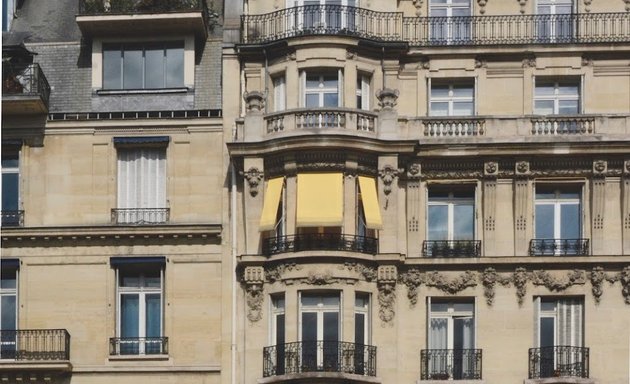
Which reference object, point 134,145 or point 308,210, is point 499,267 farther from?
point 134,145

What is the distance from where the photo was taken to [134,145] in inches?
1583

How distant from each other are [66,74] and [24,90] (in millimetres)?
1520

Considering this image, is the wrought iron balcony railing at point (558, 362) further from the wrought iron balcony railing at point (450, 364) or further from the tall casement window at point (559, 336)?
the wrought iron balcony railing at point (450, 364)

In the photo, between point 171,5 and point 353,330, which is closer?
point 353,330

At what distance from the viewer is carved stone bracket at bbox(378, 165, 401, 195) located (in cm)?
3872

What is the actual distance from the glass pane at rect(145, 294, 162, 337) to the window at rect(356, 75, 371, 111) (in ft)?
23.9

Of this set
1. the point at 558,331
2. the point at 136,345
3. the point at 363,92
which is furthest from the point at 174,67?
the point at 558,331

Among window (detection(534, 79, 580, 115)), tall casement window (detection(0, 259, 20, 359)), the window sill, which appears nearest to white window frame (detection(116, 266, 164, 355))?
tall casement window (detection(0, 259, 20, 359))

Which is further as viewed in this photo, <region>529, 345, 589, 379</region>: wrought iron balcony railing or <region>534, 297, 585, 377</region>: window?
<region>534, 297, 585, 377</region>: window

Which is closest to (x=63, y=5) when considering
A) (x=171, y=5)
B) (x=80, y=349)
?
(x=171, y=5)

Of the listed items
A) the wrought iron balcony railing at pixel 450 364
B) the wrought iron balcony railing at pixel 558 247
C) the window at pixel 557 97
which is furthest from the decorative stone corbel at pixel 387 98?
the wrought iron balcony railing at pixel 450 364

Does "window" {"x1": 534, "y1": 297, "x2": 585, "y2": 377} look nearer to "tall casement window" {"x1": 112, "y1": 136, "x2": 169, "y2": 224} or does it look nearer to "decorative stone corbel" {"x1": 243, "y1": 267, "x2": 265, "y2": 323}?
"decorative stone corbel" {"x1": 243, "y1": 267, "x2": 265, "y2": 323}

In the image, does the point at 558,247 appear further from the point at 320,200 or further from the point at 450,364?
the point at 320,200

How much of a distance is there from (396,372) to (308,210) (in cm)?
461
